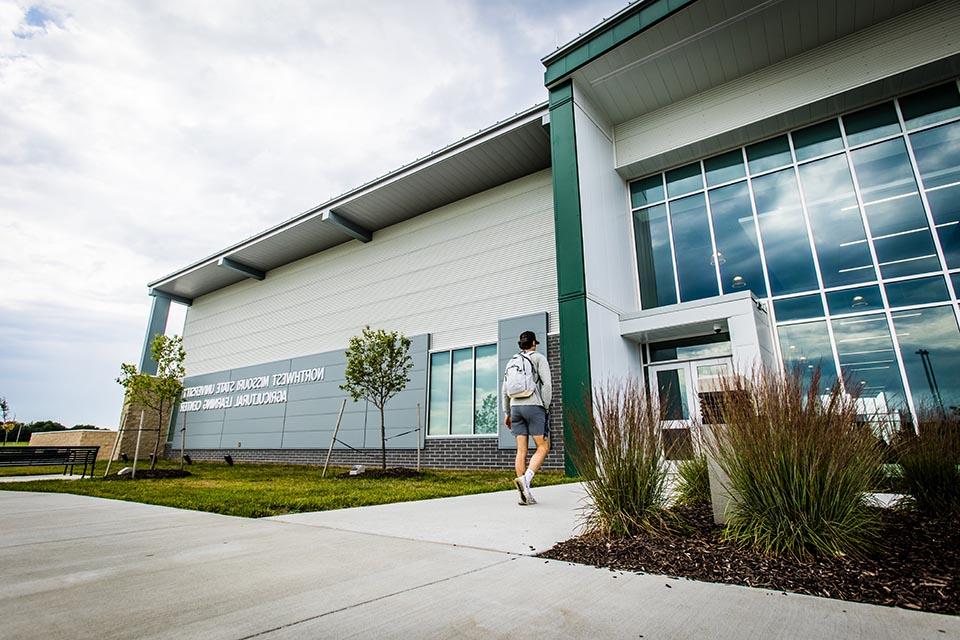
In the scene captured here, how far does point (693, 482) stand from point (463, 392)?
8.61 m

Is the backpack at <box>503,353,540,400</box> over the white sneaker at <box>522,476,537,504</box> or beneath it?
over

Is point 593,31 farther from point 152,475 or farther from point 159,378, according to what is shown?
point 152,475

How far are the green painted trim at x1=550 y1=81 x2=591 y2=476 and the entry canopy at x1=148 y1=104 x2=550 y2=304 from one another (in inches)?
28.2

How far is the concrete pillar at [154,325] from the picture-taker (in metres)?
19.4

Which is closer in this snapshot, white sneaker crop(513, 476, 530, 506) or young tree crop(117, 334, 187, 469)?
white sneaker crop(513, 476, 530, 506)

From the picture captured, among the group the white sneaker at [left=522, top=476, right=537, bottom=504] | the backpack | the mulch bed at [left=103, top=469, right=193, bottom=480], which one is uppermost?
the backpack

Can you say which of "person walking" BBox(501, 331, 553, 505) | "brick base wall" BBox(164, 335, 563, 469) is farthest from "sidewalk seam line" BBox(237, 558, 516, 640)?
"brick base wall" BBox(164, 335, 563, 469)

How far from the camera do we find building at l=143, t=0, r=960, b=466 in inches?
316

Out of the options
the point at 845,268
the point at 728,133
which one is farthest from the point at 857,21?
the point at 845,268

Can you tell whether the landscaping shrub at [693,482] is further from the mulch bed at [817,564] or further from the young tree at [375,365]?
the young tree at [375,365]

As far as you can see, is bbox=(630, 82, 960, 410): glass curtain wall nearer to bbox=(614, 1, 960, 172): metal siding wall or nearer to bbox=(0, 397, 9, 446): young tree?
bbox=(614, 1, 960, 172): metal siding wall

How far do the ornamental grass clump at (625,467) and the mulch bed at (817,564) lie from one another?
13cm

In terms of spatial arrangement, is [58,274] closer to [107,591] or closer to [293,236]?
[293,236]

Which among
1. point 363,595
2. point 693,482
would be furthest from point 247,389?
point 363,595
